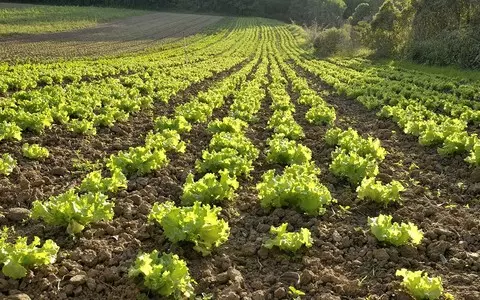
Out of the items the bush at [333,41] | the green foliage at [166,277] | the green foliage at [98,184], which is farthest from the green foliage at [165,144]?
the bush at [333,41]

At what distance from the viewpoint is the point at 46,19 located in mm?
58500

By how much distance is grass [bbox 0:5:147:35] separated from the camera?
4923 cm

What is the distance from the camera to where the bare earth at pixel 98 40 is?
34625mm

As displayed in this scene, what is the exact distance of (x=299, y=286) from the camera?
5.40 meters

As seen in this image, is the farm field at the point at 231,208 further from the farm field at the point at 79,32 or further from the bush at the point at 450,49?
the farm field at the point at 79,32

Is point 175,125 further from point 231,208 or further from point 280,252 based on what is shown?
point 280,252

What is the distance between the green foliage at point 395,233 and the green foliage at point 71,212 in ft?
11.7

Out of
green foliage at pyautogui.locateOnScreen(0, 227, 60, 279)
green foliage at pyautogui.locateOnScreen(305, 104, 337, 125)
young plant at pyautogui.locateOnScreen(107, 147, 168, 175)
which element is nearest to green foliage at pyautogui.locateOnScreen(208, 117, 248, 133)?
green foliage at pyautogui.locateOnScreen(305, 104, 337, 125)

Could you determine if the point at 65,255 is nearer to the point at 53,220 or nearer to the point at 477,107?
the point at 53,220

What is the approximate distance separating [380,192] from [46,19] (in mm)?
59880

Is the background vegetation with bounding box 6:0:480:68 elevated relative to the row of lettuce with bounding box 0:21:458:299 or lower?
elevated

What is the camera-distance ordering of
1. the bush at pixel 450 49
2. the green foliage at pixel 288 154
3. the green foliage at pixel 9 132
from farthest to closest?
1. the bush at pixel 450 49
2. the green foliage at pixel 9 132
3. the green foliage at pixel 288 154

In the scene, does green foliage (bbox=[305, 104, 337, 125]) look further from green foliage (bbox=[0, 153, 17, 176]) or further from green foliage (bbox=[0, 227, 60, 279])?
green foliage (bbox=[0, 227, 60, 279])

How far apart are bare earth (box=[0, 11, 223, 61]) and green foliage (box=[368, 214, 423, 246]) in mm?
28104
